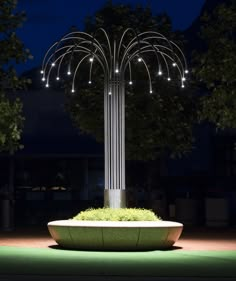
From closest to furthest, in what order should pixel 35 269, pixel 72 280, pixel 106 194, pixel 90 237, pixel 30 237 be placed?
pixel 72 280
pixel 35 269
pixel 90 237
pixel 106 194
pixel 30 237

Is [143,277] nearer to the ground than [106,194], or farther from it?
nearer to the ground

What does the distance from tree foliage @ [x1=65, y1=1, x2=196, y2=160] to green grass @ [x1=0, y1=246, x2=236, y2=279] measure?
1169cm

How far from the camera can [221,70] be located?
22.4m

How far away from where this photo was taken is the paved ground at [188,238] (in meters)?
22.8

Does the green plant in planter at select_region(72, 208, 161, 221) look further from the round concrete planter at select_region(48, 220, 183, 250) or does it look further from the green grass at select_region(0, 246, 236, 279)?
the green grass at select_region(0, 246, 236, 279)

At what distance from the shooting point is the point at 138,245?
20141 mm

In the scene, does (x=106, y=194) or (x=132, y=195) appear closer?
(x=106, y=194)

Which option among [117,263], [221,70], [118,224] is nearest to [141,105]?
[221,70]

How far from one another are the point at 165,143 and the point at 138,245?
1300 centimetres

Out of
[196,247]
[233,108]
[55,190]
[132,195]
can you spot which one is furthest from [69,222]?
[55,190]

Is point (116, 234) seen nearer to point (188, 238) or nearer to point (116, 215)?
point (116, 215)

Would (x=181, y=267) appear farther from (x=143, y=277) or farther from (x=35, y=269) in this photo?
(x=35, y=269)

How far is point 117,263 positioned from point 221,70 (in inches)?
293

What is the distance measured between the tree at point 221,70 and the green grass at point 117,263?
408cm
